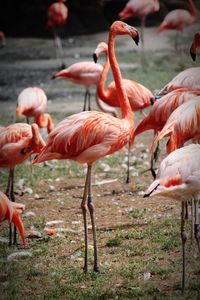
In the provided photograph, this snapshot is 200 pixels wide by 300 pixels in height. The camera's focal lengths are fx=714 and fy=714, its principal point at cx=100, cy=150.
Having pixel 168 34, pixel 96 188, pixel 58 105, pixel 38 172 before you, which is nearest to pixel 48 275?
pixel 96 188

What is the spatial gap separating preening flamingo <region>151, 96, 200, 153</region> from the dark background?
32.1ft

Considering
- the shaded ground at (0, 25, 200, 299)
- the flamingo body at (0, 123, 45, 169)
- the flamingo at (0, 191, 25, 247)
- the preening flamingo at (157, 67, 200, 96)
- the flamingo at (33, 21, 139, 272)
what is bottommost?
the shaded ground at (0, 25, 200, 299)

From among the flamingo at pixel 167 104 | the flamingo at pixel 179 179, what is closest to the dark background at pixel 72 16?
the flamingo at pixel 167 104

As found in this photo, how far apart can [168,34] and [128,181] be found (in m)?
7.58

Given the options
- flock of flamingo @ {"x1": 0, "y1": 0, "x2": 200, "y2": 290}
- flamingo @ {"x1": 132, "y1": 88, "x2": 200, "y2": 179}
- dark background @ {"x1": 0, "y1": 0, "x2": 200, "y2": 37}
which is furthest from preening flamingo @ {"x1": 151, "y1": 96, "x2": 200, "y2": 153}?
dark background @ {"x1": 0, "y1": 0, "x2": 200, "y2": 37}

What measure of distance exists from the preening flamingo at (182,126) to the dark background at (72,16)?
980cm

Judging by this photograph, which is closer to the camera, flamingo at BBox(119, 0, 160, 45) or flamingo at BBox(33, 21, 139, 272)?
flamingo at BBox(33, 21, 139, 272)

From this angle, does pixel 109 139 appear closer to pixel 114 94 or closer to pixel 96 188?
pixel 96 188

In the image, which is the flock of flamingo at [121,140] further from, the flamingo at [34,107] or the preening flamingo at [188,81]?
the flamingo at [34,107]

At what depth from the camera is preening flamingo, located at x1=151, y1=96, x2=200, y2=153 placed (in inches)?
180

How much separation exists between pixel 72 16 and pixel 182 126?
10752mm

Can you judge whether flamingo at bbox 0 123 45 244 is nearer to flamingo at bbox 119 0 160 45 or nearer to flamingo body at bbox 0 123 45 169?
flamingo body at bbox 0 123 45 169

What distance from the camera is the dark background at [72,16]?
14453mm

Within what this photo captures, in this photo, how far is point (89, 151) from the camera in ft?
14.4
